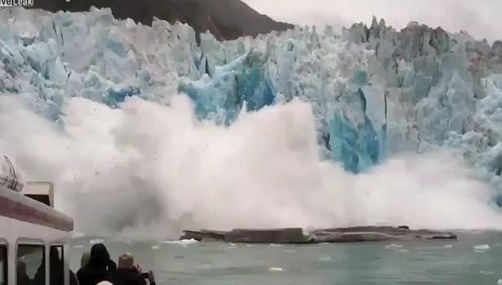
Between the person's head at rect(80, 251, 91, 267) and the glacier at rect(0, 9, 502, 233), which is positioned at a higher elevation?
the glacier at rect(0, 9, 502, 233)

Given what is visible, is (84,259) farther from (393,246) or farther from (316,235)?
(393,246)

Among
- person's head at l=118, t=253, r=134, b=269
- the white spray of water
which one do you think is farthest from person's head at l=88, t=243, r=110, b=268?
the white spray of water

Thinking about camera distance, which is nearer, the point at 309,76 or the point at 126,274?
the point at 126,274

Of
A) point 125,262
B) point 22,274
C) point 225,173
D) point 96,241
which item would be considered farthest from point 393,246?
point 22,274

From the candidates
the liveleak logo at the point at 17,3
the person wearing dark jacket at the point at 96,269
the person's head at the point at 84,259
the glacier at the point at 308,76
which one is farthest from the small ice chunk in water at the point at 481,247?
the liveleak logo at the point at 17,3

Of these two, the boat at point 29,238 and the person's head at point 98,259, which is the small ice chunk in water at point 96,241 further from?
the boat at point 29,238

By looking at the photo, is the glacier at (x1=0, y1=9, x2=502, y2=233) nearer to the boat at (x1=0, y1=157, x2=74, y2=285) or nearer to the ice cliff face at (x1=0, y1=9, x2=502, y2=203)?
the ice cliff face at (x1=0, y1=9, x2=502, y2=203)
